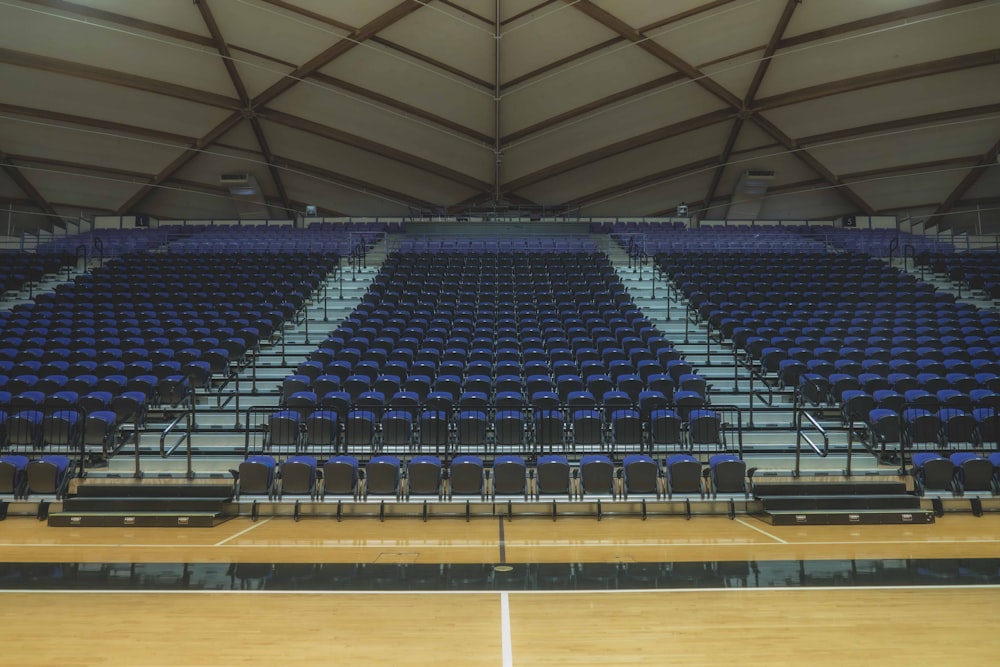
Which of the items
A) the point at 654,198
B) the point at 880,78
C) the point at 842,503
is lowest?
the point at 842,503

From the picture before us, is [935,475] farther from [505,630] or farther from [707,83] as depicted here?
[707,83]

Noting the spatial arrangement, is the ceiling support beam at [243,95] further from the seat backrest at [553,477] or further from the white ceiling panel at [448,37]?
the seat backrest at [553,477]

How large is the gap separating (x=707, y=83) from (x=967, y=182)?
11760mm

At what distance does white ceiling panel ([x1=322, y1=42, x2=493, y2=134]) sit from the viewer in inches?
957

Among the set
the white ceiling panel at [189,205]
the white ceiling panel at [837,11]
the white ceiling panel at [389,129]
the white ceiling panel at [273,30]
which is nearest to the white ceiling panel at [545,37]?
the white ceiling panel at [389,129]

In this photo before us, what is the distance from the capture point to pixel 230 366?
561 inches

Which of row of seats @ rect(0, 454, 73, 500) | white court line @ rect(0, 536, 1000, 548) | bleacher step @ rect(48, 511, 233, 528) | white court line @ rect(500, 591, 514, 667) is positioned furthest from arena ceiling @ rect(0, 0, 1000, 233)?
white court line @ rect(500, 591, 514, 667)

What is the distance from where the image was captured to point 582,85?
25547 mm

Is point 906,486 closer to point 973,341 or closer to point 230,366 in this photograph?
point 973,341

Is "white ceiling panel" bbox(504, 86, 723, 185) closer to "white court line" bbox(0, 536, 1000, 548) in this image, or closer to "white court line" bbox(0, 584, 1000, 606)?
"white court line" bbox(0, 536, 1000, 548)

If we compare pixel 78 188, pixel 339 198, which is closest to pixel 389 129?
pixel 339 198

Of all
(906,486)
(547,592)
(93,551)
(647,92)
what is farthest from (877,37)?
(93,551)

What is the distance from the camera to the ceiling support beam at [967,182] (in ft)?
89.4

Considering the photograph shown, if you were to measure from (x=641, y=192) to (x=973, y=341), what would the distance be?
1904 centimetres
